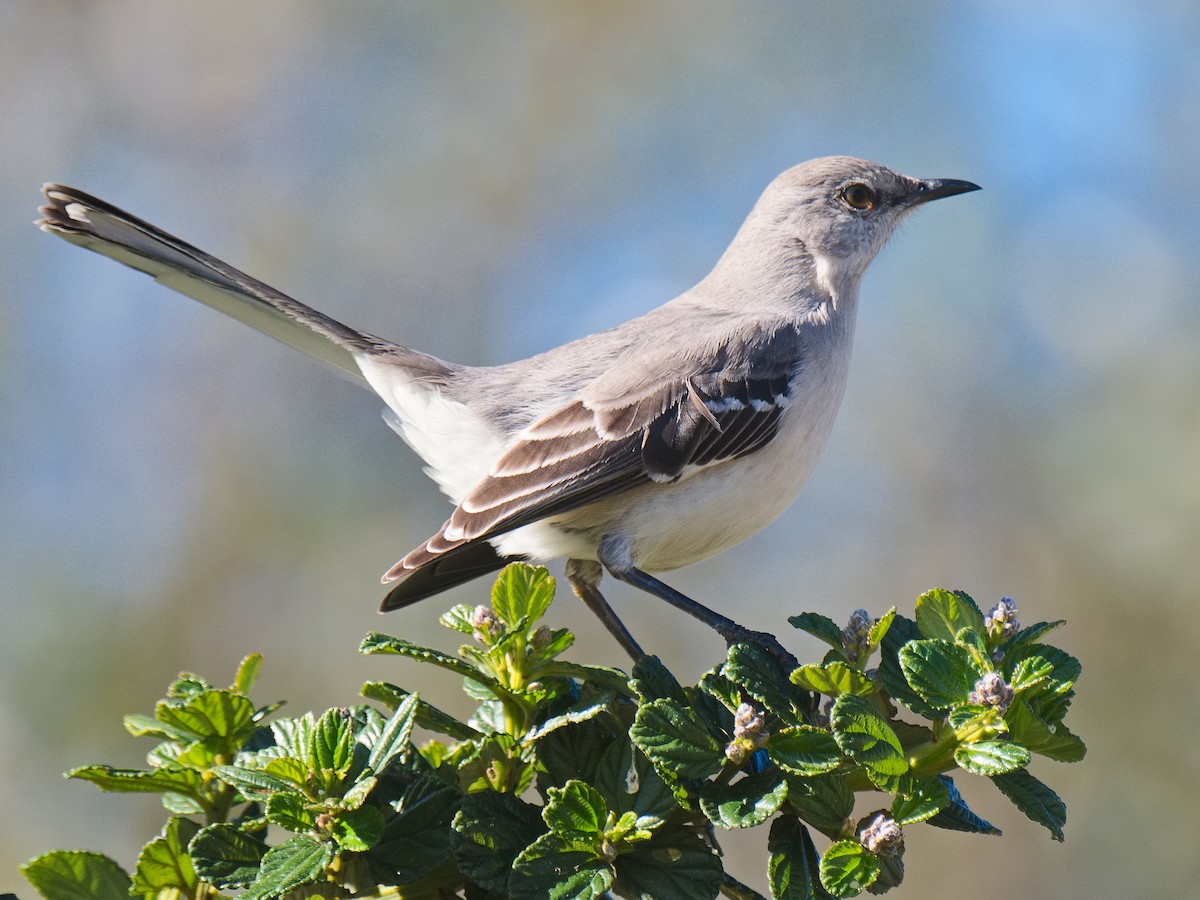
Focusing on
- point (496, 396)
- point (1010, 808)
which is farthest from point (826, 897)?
A: point (1010, 808)

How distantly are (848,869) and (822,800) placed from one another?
0.37 ft

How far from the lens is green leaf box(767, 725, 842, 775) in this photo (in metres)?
1.64

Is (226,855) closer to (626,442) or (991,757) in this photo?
(991,757)

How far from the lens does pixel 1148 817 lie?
449cm

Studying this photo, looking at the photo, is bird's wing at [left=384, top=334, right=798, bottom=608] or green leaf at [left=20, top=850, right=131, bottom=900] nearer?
green leaf at [left=20, top=850, right=131, bottom=900]

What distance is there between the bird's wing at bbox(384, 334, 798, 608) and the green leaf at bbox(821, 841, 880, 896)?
1607 millimetres

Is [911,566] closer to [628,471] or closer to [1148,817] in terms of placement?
[1148,817]

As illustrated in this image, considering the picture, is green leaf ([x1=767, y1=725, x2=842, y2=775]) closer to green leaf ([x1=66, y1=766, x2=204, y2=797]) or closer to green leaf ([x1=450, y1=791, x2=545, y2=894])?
green leaf ([x1=450, y1=791, x2=545, y2=894])

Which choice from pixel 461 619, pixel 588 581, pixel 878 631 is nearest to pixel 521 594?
pixel 461 619

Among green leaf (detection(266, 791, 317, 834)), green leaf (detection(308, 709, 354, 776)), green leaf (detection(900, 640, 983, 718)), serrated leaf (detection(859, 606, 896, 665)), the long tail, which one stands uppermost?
the long tail

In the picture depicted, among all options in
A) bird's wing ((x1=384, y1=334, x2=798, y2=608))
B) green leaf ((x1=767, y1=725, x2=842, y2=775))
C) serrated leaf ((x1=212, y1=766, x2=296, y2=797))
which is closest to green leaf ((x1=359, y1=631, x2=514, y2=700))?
serrated leaf ((x1=212, y1=766, x2=296, y2=797))

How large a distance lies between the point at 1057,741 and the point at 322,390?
5.16 meters

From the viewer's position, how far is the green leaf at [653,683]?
71.0 inches

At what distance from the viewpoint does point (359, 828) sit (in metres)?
1.62
